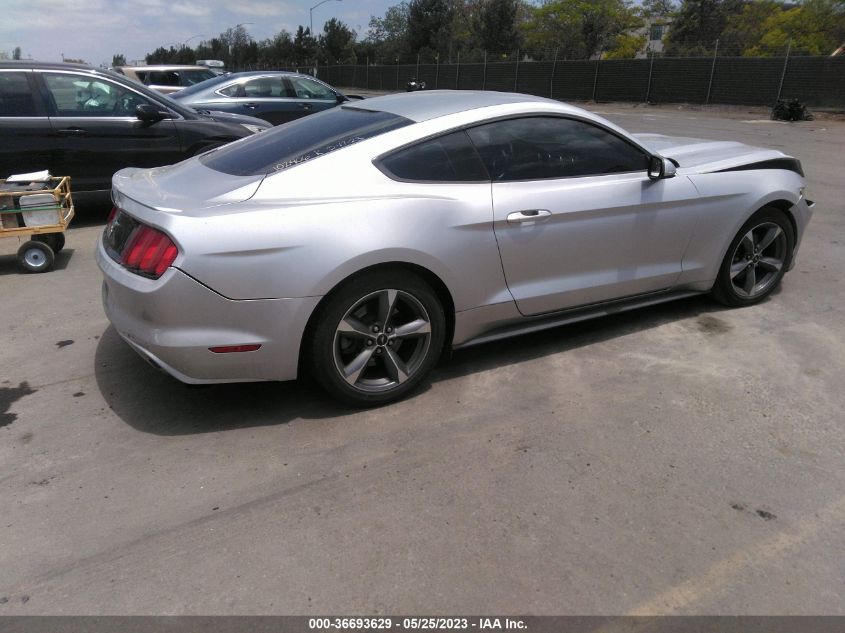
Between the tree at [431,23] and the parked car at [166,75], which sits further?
the tree at [431,23]

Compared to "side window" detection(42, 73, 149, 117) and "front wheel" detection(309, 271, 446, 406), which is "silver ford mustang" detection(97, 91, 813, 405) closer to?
"front wheel" detection(309, 271, 446, 406)

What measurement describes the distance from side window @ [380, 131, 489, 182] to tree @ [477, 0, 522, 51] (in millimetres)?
59307

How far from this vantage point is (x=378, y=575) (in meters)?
2.32

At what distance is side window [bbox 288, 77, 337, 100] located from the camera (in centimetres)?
1220

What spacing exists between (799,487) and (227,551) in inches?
92.5

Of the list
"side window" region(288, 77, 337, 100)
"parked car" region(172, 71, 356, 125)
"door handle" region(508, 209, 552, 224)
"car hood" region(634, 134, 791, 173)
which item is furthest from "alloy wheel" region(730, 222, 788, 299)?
"side window" region(288, 77, 337, 100)

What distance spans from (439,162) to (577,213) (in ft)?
2.84

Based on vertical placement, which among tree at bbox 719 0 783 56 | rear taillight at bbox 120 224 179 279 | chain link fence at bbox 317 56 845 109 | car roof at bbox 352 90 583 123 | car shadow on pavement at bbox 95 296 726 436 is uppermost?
tree at bbox 719 0 783 56

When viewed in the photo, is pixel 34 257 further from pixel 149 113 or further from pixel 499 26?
pixel 499 26

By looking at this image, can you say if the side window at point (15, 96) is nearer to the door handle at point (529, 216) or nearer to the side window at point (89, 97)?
the side window at point (89, 97)

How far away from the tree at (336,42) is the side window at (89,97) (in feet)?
236

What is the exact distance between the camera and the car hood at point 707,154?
4.39 meters

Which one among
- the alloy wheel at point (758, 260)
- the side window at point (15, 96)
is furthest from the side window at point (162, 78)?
the alloy wheel at point (758, 260)

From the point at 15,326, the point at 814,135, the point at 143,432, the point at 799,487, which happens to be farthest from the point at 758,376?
the point at 814,135
